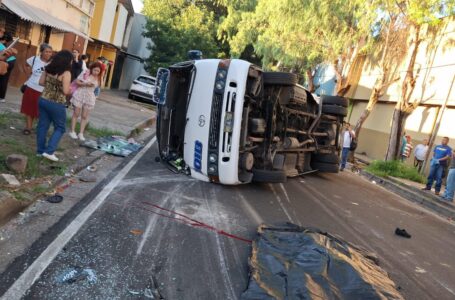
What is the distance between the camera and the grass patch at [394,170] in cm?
1619

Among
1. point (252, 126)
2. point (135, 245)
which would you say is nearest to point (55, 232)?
point (135, 245)

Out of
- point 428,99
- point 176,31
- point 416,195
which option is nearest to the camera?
point 416,195

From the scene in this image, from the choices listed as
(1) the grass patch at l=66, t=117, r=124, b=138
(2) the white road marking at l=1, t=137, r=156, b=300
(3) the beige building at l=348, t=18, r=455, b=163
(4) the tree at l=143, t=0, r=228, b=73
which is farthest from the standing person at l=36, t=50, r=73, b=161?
(4) the tree at l=143, t=0, r=228, b=73

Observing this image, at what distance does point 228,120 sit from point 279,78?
1203 mm

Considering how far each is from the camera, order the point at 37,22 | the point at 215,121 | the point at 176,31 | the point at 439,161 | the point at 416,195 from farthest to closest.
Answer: the point at 176,31
the point at 37,22
the point at 439,161
the point at 416,195
the point at 215,121

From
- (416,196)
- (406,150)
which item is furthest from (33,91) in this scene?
(406,150)

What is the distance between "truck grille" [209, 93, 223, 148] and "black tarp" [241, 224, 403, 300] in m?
2.44

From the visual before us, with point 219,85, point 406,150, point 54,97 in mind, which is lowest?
point 54,97

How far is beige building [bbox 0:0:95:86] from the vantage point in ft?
46.5

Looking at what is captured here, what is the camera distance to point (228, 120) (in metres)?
7.38

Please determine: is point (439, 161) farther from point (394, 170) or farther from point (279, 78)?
point (279, 78)

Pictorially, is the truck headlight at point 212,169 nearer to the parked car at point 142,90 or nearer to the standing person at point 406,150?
the standing person at point 406,150

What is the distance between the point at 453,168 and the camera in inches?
483

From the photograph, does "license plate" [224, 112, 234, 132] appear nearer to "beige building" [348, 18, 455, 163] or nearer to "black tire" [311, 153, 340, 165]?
"black tire" [311, 153, 340, 165]
